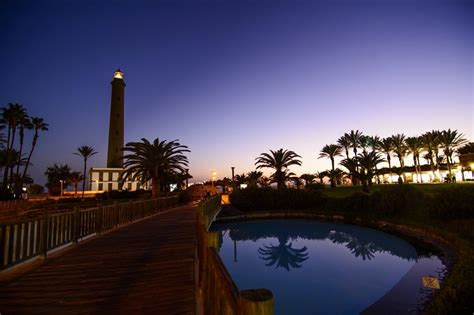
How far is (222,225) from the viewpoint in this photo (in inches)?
991

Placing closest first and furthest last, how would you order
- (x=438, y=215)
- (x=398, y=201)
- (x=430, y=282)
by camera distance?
(x=430, y=282) < (x=438, y=215) < (x=398, y=201)

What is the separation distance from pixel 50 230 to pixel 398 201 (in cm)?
2520

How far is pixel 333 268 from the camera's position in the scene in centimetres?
1223

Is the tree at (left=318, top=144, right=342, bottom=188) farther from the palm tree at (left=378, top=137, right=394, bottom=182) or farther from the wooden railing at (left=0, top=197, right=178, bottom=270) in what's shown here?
the wooden railing at (left=0, top=197, right=178, bottom=270)

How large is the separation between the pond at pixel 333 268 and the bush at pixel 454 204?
4.37 m

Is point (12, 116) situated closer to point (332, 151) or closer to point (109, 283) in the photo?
point (109, 283)

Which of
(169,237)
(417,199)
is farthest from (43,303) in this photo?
(417,199)

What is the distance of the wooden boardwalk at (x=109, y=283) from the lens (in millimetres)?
4164

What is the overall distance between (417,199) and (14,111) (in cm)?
5603

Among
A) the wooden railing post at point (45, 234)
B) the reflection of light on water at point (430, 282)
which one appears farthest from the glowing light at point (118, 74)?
the reflection of light on water at point (430, 282)

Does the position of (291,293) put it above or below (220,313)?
below

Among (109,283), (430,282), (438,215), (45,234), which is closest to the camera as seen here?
(109,283)

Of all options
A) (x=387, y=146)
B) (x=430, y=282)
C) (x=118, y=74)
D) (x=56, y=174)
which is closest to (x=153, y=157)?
(x=430, y=282)

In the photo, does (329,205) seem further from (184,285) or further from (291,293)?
(184,285)
